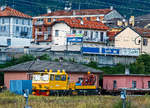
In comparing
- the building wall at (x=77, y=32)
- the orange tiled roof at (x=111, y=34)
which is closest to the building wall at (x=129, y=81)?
the orange tiled roof at (x=111, y=34)

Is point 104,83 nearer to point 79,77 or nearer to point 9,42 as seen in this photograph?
point 79,77

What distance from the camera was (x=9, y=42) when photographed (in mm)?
85000

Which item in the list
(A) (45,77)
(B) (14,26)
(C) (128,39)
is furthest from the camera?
(B) (14,26)

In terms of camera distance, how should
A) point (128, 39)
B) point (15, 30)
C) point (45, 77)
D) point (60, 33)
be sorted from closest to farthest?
1. point (45, 77)
2. point (128, 39)
3. point (60, 33)
4. point (15, 30)

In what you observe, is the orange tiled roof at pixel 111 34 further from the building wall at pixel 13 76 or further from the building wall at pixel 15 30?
the building wall at pixel 13 76

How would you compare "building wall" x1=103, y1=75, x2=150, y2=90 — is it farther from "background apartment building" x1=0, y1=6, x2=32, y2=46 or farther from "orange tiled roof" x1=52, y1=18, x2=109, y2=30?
"background apartment building" x1=0, y1=6, x2=32, y2=46

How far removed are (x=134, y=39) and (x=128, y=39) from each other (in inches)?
54.5

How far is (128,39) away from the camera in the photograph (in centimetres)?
7456

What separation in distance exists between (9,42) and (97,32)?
47.6ft

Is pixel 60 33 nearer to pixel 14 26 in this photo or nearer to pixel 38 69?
pixel 14 26

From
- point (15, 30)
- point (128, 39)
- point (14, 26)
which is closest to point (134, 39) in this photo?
point (128, 39)

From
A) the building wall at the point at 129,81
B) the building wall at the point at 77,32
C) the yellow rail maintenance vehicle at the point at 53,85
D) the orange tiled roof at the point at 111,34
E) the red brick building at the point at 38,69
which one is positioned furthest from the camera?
the building wall at the point at 77,32

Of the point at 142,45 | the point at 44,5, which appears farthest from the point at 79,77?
the point at 44,5

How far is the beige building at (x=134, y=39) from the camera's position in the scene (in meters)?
72.2
